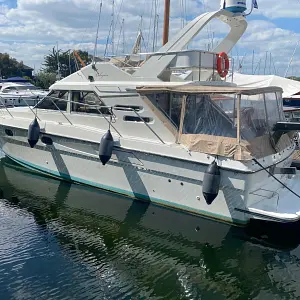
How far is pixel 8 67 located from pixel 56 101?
49114 mm

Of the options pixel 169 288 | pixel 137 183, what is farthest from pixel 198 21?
pixel 169 288

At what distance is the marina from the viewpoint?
19.8 ft

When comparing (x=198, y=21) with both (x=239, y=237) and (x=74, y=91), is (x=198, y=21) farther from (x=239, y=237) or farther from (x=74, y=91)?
(x=239, y=237)

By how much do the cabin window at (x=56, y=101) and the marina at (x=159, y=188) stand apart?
4cm

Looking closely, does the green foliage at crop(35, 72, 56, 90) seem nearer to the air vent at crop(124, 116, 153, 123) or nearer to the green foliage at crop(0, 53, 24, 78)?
the green foliage at crop(0, 53, 24, 78)

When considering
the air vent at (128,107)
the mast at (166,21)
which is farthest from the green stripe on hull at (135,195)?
the mast at (166,21)

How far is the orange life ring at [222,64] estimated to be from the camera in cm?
902

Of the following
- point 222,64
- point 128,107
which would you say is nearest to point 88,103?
point 128,107

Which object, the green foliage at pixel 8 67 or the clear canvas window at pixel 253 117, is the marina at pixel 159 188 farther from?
the green foliage at pixel 8 67

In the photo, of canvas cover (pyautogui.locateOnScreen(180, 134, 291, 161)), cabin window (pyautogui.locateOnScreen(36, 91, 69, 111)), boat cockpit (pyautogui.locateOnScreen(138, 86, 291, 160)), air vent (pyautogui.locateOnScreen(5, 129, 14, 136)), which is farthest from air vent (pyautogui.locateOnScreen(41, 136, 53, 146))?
canvas cover (pyautogui.locateOnScreen(180, 134, 291, 161))

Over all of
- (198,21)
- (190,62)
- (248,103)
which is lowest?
(248,103)

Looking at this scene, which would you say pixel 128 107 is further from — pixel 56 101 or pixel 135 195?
pixel 56 101

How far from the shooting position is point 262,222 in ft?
25.7

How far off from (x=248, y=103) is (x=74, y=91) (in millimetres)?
4390
